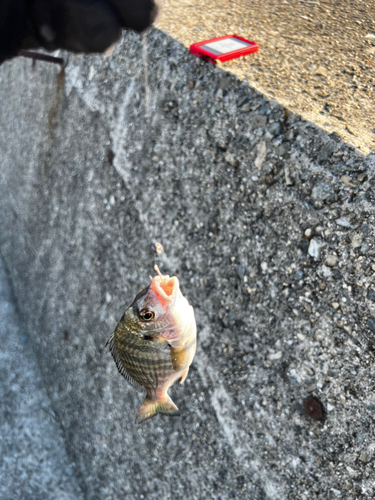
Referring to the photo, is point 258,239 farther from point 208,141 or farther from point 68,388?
point 68,388

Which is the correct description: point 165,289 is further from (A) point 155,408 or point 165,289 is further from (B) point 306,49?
(B) point 306,49

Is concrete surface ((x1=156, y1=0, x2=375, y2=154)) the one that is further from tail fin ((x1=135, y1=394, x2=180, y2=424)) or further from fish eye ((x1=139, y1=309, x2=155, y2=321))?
tail fin ((x1=135, y1=394, x2=180, y2=424))

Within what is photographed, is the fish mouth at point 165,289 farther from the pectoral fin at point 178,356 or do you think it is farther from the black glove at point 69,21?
the black glove at point 69,21

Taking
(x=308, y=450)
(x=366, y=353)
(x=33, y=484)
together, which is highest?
(x=366, y=353)

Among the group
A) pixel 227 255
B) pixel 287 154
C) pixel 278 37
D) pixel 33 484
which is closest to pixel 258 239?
pixel 227 255

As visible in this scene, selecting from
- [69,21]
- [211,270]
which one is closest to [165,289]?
[211,270]

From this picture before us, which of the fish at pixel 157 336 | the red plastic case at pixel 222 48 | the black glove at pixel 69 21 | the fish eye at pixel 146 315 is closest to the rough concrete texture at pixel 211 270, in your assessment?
the red plastic case at pixel 222 48
